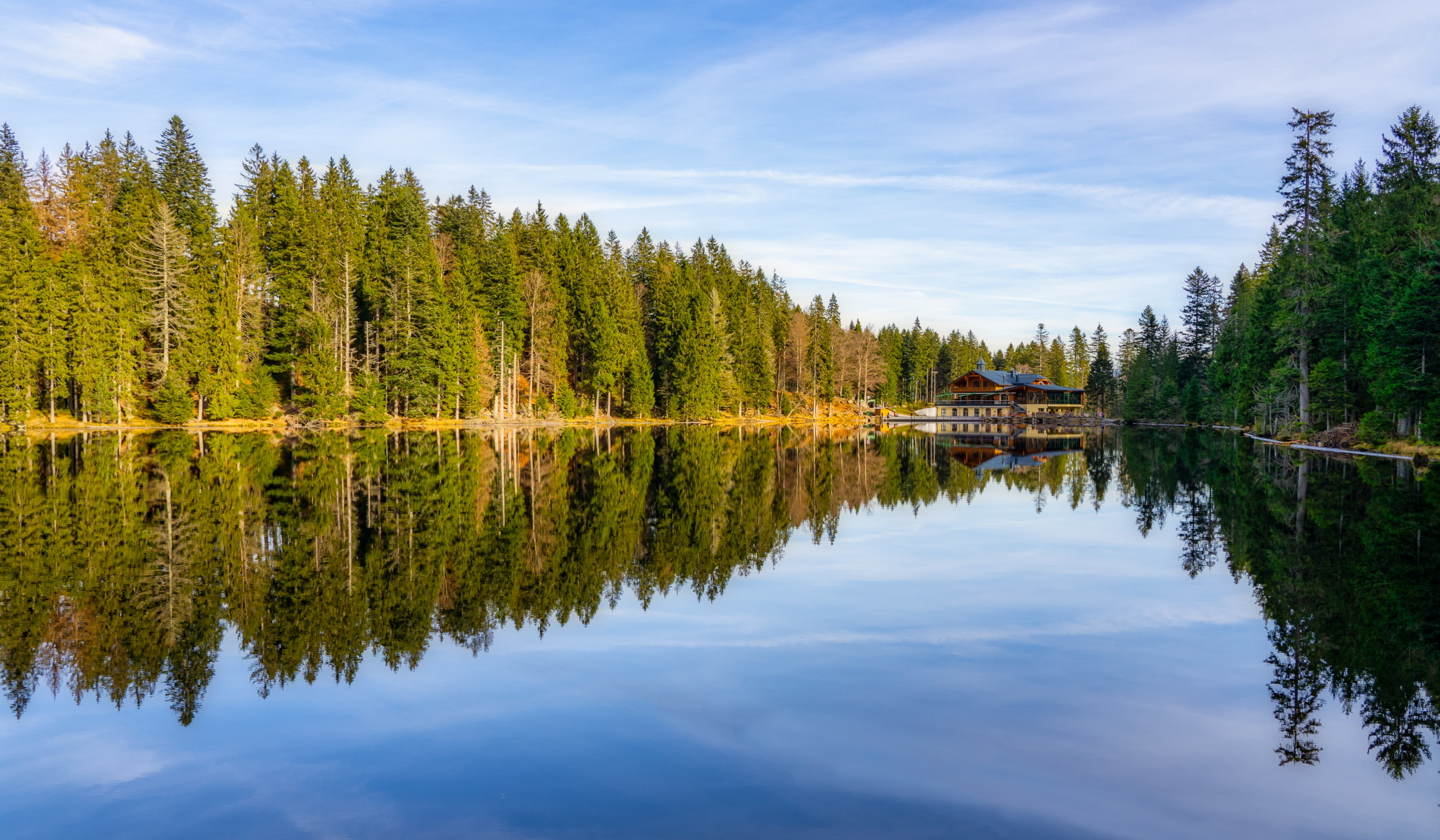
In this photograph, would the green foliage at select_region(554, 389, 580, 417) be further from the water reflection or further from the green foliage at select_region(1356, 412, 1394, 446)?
the green foliage at select_region(1356, 412, 1394, 446)

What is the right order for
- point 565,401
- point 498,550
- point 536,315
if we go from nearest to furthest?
point 498,550 → point 565,401 → point 536,315

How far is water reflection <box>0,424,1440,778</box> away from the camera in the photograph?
8.70 m

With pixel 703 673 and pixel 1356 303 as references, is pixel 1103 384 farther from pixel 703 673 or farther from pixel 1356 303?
pixel 703 673

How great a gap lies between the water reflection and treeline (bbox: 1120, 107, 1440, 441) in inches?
232

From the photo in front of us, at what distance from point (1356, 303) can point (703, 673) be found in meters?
45.8

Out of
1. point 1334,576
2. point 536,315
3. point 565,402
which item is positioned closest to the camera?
point 1334,576

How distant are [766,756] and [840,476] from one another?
79.4ft

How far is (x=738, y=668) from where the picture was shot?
895 cm

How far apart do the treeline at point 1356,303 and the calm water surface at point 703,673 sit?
19.2 m

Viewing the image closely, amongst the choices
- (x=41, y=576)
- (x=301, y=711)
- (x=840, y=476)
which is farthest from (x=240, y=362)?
(x=301, y=711)

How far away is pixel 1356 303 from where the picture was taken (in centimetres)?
4103

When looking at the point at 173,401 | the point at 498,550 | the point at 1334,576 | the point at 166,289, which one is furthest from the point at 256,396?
the point at 1334,576

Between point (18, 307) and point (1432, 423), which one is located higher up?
point (18, 307)

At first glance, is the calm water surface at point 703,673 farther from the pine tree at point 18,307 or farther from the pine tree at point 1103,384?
the pine tree at point 1103,384
